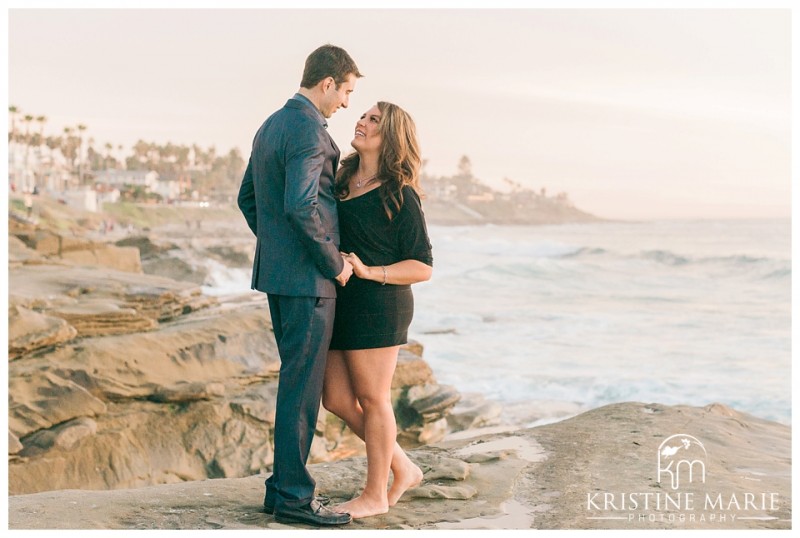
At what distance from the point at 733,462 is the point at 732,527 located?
1.10 meters

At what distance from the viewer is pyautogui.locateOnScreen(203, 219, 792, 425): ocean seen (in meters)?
17.0

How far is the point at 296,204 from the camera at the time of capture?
4016 millimetres

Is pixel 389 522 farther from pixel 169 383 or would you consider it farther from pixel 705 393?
pixel 705 393

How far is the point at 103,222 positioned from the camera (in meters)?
57.9

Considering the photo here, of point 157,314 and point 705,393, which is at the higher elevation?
point 157,314

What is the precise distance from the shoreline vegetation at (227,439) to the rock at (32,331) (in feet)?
0.06

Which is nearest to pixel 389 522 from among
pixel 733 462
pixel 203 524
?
pixel 203 524

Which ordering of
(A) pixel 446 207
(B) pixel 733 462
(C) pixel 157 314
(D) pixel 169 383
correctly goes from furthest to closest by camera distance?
(A) pixel 446 207 → (C) pixel 157 314 → (D) pixel 169 383 → (B) pixel 733 462

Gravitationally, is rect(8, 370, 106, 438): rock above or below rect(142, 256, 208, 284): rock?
above

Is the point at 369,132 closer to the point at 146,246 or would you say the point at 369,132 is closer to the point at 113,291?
the point at 113,291

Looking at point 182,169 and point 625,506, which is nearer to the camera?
point 625,506

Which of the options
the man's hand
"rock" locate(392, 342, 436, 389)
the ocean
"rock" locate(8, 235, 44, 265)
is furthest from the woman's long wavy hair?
"rock" locate(8, 235, 44, 265)

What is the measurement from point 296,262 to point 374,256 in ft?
1.25

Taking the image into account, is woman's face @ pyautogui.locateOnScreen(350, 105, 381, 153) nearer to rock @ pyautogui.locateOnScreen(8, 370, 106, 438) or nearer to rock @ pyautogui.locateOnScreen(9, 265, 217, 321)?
rock @ pyautogui.locateOnScreen(8, 370, 106, 438)
